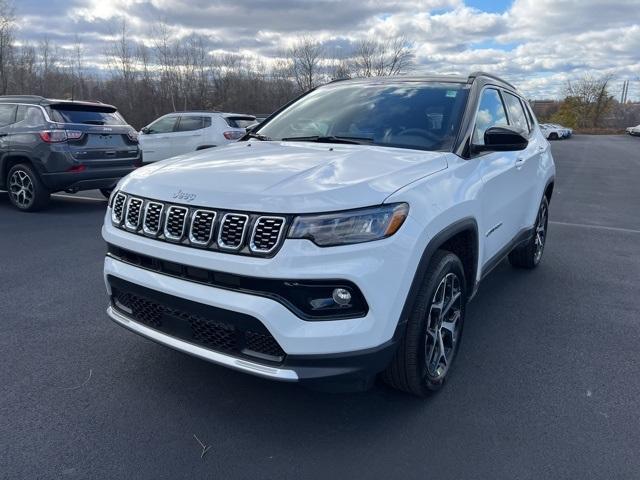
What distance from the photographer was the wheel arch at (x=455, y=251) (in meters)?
2.39

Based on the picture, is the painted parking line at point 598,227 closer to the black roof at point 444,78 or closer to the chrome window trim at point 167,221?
the black roof at point 444,78

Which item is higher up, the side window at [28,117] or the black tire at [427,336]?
the side window at [28,117]

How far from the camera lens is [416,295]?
246 cm

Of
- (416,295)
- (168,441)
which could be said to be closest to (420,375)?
(416,295)

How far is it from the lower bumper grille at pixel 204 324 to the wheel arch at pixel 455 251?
2.09ft

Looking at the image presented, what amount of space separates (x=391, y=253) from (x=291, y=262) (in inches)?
17.9

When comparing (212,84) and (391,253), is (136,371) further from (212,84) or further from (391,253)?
(212,84)

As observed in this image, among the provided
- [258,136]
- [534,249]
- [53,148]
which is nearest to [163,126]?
[53,148]

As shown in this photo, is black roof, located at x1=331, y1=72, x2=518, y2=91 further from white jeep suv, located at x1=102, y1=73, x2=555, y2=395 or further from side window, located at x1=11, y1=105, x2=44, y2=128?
side window, located at x1=11, y1=105, x2=44, y2=128

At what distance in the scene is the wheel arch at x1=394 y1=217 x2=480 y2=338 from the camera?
239cm

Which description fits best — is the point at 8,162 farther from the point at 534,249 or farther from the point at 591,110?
the point at 591,110

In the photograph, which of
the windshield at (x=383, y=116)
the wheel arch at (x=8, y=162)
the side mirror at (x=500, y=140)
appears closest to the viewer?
the side mirror at (x=500, y=140)

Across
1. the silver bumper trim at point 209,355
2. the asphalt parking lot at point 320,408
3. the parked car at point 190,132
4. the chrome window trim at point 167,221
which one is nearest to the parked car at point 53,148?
the asphalt parking lot at point 320,408

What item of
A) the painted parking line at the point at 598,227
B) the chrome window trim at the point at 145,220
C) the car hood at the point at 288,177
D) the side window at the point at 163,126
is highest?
the side window at the point at 163,126
